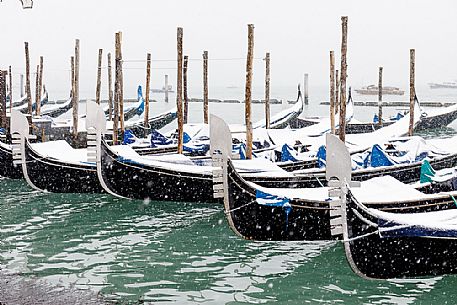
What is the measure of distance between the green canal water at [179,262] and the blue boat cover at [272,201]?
0.43 metres

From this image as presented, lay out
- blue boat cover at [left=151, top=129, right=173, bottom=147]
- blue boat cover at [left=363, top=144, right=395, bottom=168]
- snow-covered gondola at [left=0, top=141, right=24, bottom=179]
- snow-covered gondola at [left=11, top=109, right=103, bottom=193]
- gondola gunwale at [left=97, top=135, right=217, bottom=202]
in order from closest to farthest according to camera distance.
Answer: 1. gondola gunwale at [left=97, top=135, right=217, bottom=202]
2. blue boat cover at [left=363, top=144, right=395, bottom=168]
3. snow-covered gondola at [left=11, top=109, right=103, bottom=193]
4. snow-covered gondola at [left=0, top=141, right=24, bottom=179]
5. blue boat cover at [left=151, top=129, right=173, bottom=147]

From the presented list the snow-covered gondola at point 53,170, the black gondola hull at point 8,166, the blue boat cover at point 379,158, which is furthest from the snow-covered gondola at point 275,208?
the black gondola hull at point 8,166

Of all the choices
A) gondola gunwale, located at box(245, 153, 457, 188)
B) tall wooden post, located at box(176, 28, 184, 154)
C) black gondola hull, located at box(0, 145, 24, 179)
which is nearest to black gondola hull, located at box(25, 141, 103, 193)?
black gondola hull, located at box(0, 145, 24, 179)

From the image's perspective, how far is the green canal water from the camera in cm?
509

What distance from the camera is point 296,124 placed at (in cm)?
1981

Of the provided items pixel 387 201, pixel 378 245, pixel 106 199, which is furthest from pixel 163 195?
pixel 378 245

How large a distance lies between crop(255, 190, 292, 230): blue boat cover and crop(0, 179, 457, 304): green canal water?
429 mm

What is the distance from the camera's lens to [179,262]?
5941mm

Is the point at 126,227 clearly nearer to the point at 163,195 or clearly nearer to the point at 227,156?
the point at 163,195

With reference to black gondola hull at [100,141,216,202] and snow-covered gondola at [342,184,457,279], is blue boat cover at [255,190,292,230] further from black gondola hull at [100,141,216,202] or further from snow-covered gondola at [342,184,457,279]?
black gondola hull at [100,141,216,202]

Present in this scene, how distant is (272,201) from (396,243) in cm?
115

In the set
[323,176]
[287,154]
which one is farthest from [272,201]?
[287,154]

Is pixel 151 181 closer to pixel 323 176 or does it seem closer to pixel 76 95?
pixel 323 176

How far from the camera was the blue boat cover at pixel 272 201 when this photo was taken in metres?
5.88
